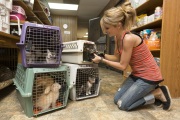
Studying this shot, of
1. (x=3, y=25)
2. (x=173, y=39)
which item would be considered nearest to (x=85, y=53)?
(x=3, y=25)

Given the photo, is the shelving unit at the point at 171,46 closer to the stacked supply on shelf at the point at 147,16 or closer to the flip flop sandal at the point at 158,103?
the stacked supply on shelf at the point at 147,16

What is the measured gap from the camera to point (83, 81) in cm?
140

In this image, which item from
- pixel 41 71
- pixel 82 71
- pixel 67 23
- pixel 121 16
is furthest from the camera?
pixel 67 23

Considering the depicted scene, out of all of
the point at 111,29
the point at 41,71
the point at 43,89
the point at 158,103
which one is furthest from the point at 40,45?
the point at 158,103

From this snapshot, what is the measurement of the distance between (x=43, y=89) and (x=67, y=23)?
4.94 metres

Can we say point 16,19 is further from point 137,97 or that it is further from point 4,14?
point 137,97

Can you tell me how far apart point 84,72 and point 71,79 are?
6.5 inches

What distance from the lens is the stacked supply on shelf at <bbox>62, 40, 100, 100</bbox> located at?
130 cm

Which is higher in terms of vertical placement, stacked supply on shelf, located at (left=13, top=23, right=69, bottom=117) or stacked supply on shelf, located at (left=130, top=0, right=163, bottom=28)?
stacked supply on shelf, located at (left=130, top=0, right=163, bottom=28)

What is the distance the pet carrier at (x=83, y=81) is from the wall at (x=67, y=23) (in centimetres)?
448

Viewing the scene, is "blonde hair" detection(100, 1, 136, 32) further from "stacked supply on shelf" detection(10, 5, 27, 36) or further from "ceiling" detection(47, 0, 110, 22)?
"ceiling" detection(47, 0, 110, 22)

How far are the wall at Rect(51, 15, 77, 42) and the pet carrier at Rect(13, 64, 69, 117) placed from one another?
4.72 m

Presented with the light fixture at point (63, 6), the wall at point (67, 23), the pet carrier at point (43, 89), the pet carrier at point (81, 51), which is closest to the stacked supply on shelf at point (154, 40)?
the pet carrier at point (81, 51)

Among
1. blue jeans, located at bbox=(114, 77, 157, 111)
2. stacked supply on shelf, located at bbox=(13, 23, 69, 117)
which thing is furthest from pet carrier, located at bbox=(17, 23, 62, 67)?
blue jeans, located at bbox=(114, 77, 157, 111)
